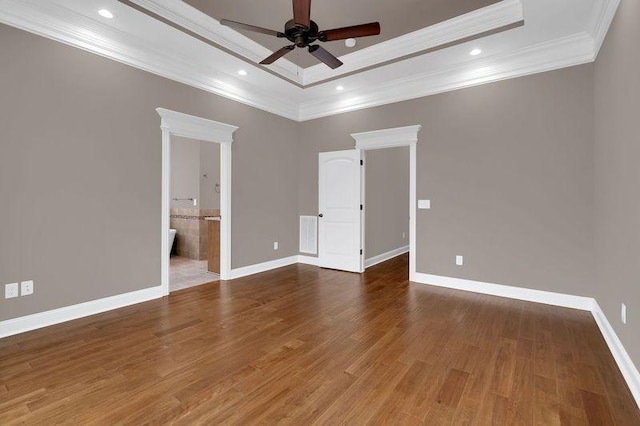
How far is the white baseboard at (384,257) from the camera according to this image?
5.83 m

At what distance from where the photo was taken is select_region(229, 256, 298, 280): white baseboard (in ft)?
16.4

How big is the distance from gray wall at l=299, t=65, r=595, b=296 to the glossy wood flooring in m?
0.59

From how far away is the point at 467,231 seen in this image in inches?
169

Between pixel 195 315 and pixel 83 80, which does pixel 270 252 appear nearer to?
pixel 195 315

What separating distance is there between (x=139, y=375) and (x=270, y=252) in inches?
136

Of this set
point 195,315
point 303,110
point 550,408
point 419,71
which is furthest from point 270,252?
point 550,408

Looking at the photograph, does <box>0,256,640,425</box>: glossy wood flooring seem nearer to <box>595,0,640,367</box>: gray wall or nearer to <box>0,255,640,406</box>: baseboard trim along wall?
<box>0,255,640,406</box>: baseboard trim along wall

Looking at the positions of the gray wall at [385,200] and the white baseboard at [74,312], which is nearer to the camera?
the white baseboard at [74,312]

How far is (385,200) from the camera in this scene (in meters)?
6.45

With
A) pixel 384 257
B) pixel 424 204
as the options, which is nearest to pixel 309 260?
pixel 384 257

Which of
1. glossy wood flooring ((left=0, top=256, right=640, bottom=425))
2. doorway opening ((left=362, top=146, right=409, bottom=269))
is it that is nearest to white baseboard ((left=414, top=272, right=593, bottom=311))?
glossy wood flooring ((left=0, top=256, right=640, bottom=425))

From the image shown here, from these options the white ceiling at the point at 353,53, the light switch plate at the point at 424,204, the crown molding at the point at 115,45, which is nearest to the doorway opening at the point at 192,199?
the crown molding at the point at 115,45

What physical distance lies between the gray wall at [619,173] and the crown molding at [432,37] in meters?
0.99

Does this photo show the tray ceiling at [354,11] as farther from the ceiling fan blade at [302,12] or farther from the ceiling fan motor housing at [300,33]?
the ceiling fan blade at [302,12]
